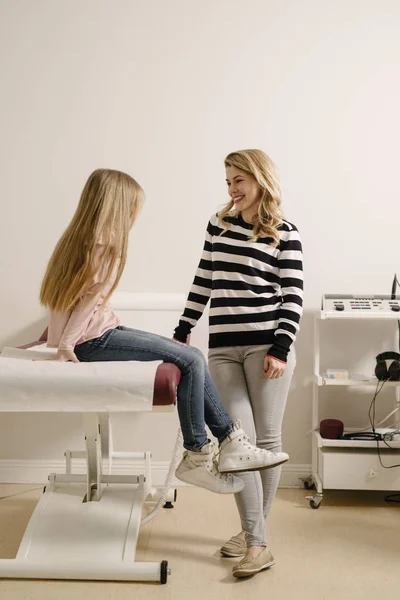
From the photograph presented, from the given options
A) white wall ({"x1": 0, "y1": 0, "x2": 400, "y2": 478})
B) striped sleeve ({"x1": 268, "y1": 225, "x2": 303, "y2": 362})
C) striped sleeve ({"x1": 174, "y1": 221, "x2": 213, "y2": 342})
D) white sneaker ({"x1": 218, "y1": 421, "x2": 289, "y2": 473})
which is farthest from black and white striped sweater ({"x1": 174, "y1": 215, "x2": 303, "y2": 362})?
white wall ({"x1": 0, "y1": 0, "x2": 400, "y2": 478})

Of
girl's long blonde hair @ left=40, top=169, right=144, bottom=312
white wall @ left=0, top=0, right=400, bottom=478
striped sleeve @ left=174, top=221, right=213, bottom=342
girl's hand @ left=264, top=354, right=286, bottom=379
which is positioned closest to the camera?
girl's long blonde hair @ left=40, top=169, right=144, bottom=312

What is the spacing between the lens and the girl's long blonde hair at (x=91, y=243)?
1994 millimetres

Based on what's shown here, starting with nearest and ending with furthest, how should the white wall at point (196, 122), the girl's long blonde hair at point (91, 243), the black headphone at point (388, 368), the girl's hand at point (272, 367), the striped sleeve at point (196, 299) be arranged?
the girl's long blonde hair at point (91, 243) < the girl's hand at point (272, 367) < the striped sleeve at point (196, 299) < the black headphone at point (388, 368) < the white wall at point (196, 122)

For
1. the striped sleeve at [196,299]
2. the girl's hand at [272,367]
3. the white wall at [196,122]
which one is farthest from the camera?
the white wall at [196,122]

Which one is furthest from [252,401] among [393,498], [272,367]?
[393,498]

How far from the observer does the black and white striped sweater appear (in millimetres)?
2160

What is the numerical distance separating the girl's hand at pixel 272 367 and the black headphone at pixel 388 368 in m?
0.89

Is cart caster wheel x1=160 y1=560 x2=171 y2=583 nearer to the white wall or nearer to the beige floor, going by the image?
the beige floor

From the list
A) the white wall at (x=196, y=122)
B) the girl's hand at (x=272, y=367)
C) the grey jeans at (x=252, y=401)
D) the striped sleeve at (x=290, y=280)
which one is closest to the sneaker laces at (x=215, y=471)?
the grey jeans at (x=252, y=401)

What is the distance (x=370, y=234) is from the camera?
317cm

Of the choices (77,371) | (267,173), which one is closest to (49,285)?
(77,371)

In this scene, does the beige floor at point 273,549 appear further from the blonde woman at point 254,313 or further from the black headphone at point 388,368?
the black headphone at point 388,368

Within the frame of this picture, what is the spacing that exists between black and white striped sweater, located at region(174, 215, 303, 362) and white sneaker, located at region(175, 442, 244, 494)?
343mm

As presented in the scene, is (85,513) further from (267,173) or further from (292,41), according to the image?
(292,41)
